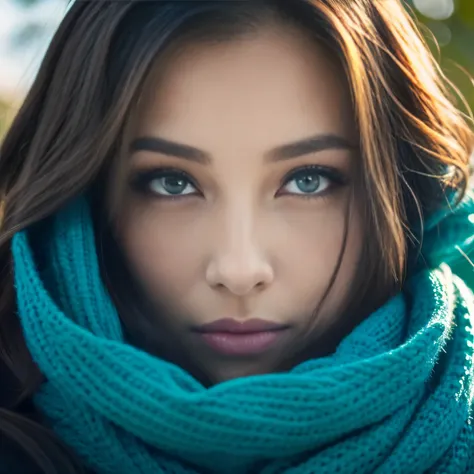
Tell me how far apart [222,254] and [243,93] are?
0.19 meters

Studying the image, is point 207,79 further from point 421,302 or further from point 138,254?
point 421,302

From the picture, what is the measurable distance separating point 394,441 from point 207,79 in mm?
492

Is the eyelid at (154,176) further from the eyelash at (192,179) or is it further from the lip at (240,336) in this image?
the lip at (240,336)

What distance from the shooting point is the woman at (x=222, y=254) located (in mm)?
1078

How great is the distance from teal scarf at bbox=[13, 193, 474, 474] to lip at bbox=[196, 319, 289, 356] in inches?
2.7

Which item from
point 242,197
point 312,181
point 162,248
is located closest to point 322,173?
point 312,181

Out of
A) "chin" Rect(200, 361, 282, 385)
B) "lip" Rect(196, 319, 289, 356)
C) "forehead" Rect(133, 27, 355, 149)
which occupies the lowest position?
"chin" Rect(200, 361, 282, 385)

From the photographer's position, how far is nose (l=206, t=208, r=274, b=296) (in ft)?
3.55

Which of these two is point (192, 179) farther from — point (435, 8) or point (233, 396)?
point (435, 8)

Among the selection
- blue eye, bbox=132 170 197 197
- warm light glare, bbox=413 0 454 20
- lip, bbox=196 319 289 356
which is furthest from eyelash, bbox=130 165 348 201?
warm light glare, bbox=413 0 454 20

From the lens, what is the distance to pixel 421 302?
4.02ft

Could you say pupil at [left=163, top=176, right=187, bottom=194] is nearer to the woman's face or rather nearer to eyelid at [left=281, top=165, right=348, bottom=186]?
the woman's face

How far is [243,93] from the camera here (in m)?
1.10

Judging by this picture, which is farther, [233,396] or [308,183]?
[308,183]
